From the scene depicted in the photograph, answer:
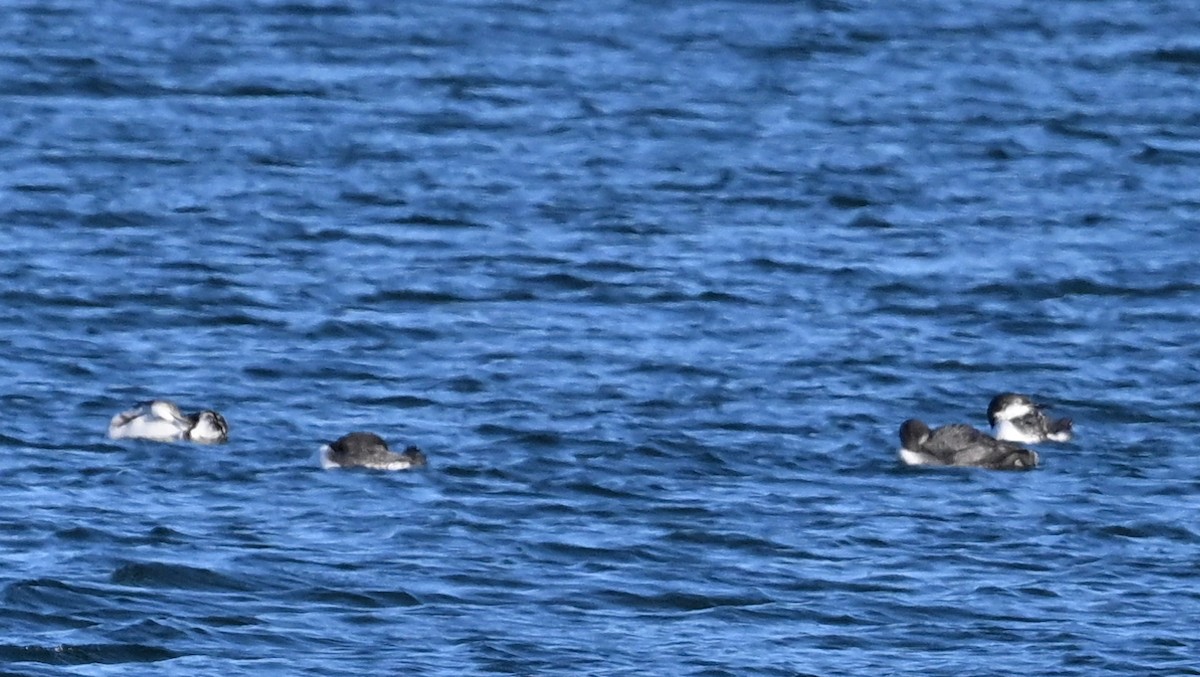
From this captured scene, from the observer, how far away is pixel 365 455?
17297 millimetres

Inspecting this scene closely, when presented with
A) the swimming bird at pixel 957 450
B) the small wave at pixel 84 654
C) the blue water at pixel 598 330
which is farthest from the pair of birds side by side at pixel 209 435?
the small wave at pixel 84 654

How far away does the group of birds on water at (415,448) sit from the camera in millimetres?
17391

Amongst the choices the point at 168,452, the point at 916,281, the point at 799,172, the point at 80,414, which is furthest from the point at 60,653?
the point at 799,172

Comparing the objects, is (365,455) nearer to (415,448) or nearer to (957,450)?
(415,448)

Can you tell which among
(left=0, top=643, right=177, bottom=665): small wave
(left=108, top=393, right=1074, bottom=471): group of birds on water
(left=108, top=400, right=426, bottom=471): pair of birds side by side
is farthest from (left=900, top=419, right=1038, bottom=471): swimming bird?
(left=0, top=643, right=177, bottom=665): small wave

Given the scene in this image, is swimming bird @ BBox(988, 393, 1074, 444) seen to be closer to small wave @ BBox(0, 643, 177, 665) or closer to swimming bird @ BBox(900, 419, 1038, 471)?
swimming bird @ BBox(900, 419, 1038, 471)

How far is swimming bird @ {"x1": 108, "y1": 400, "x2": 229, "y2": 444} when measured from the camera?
1783cm

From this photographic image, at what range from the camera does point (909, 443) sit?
18.2 metres

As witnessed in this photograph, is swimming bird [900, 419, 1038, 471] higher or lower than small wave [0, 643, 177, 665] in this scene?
higher

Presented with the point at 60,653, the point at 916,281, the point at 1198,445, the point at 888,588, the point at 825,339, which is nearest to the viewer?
the point at 60,653

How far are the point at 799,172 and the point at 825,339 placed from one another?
6.94m

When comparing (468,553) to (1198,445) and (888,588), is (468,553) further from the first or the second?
(1198,445)

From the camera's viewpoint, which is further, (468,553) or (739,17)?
(739,17)

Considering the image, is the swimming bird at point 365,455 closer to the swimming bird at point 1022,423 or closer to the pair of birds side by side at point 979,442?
the pair of birds side by side at point 979,442
